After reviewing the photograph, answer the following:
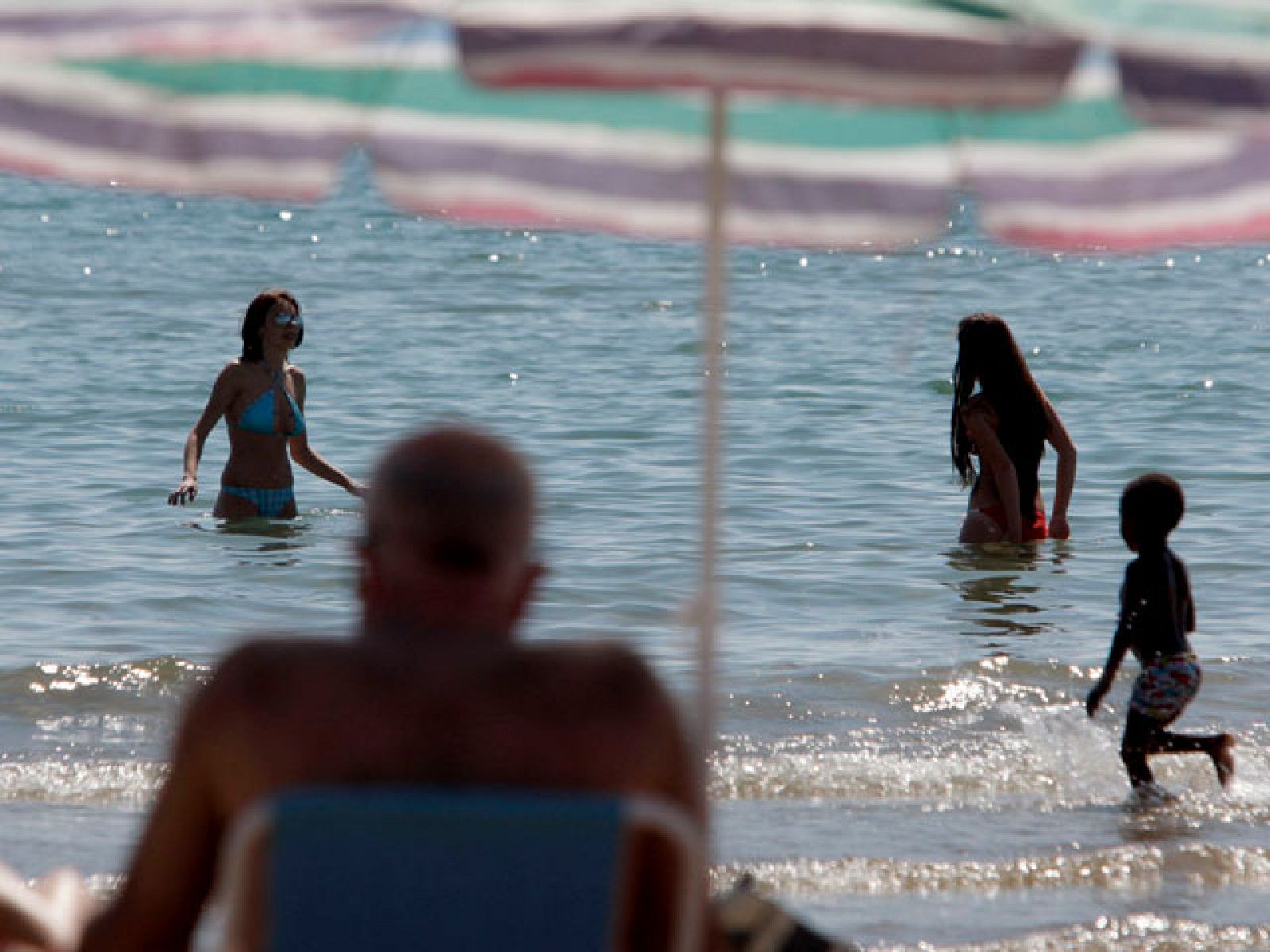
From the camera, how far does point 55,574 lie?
9.91 m

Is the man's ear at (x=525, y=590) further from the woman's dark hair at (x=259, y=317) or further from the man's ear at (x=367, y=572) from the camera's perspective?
the woman's dark hair at (x=259, y=317)

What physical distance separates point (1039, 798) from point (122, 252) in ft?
66.3

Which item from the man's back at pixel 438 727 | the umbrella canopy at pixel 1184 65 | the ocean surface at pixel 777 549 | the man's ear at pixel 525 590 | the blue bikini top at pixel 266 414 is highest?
the umbrella canopy at pixel 1184 65

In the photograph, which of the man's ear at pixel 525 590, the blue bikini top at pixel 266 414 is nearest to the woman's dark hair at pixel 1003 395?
the blue bikini top at pixel 266 414

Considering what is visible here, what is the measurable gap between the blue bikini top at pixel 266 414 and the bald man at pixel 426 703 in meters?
7.40

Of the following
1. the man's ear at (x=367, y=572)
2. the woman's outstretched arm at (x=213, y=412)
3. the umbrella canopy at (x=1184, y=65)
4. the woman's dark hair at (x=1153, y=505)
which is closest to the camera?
the man's ear at (x=367, y=572)

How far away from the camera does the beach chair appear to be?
2328mm

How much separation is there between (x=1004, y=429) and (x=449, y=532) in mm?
6676

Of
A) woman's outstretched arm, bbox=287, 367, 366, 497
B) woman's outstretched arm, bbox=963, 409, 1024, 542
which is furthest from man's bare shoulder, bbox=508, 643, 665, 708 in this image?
woman's outstretched arm, bbox=287, 367, 366, 497

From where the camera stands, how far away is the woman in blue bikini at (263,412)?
9.70 meters

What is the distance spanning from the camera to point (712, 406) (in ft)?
11.3

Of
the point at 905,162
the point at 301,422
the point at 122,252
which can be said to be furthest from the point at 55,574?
the point at 122,252

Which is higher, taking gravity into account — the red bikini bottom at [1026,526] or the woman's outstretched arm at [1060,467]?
the woman's outstretched arm at [1060,467]

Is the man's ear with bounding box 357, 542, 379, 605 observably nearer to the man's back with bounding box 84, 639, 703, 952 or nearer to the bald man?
the bald man
